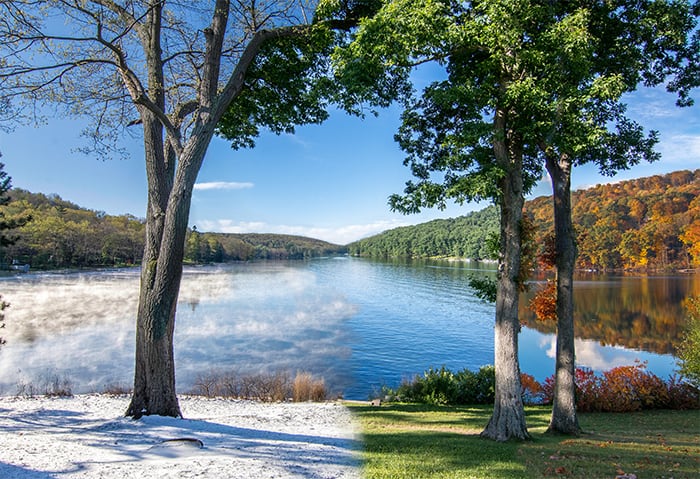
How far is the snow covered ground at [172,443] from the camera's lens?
16.1 feet

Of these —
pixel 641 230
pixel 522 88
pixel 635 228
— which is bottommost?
pixel 522 88

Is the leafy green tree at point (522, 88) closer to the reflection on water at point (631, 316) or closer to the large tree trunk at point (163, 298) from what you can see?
the large tree trunk at point (163, 298)

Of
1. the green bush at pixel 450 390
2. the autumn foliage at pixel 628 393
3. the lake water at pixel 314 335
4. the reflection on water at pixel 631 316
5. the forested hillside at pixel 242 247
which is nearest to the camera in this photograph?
the autumn foliage at pixel 628 393

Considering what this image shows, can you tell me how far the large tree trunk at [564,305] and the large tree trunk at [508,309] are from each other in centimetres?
135

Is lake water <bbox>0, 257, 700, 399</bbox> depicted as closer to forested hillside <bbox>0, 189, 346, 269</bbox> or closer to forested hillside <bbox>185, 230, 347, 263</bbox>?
forested hillside <bbox>0, 189, 346, 269</bbox>

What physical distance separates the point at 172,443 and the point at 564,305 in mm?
7770

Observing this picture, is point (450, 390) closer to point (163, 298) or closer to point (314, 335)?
point (163, 298)

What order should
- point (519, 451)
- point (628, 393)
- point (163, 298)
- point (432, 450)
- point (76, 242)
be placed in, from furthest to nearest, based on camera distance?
point (76, 242) < point (628, 393) < point (163, 298) < point (519, 451) < point (432, 450)

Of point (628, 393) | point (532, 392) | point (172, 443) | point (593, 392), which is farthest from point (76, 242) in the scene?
point (628, 393)

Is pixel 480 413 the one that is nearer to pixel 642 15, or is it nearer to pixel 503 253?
pixel 503 253

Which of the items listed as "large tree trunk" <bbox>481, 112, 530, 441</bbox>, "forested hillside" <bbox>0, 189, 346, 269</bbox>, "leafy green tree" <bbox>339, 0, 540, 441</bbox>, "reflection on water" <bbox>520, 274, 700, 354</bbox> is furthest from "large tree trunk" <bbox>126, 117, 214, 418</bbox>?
"forested hillside" <bbox>0, 189, 346, 269</bbox>

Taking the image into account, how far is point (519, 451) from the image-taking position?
20.8ft

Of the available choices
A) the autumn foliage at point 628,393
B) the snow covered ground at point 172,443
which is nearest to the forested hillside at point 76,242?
the snow covered ground at point 172,443

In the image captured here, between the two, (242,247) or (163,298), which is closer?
(163,298)
